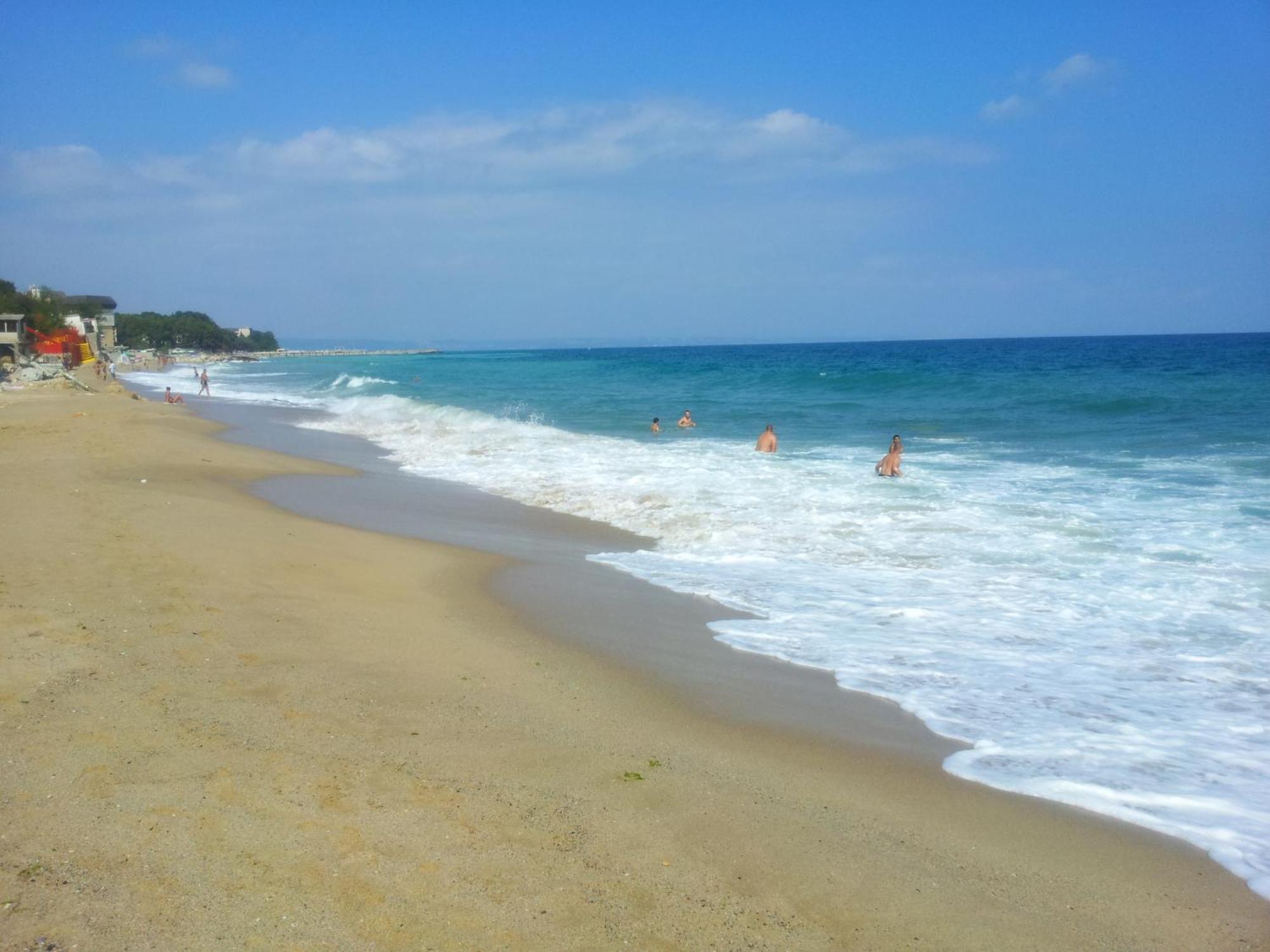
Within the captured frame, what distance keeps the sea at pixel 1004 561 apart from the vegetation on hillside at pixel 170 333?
9559 cm

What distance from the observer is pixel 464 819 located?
159 inches

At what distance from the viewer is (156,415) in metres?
25.6

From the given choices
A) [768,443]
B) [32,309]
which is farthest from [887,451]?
[32,309]

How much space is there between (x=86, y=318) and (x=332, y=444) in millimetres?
74989

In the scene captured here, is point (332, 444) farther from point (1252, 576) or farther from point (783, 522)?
point (1252, 576)

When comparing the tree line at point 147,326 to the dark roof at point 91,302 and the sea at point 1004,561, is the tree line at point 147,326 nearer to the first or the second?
the dark roof at point 91,302

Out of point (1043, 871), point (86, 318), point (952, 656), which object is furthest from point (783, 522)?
point (86, 318)

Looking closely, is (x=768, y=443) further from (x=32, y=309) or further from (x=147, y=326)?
(x=147, y=326)

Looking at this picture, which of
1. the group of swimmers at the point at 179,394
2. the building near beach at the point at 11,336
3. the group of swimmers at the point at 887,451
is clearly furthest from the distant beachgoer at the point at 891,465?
the building near beach at the point at 11,336

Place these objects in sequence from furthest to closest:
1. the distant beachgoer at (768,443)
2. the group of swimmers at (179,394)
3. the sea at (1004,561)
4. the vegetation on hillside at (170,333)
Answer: the vegetation on hillside at (170,333)
the group of swimmers at (179,394)
the distant beachgoer at (768,443)
the sea at (1004,561)

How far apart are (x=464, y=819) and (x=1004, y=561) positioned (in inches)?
289

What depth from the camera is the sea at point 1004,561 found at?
5.24 m

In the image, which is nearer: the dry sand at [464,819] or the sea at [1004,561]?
the dry sand at [464,819]

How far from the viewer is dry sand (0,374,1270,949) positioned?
11.0ft
